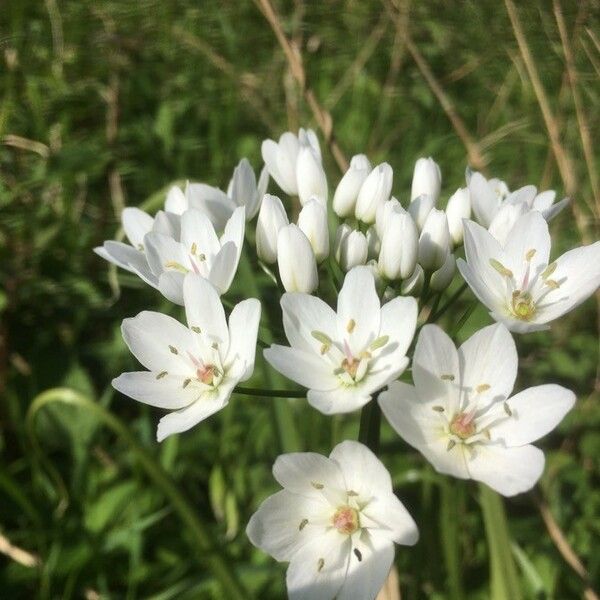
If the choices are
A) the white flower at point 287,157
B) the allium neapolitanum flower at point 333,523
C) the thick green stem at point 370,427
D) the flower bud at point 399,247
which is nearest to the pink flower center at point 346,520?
the allium neapolitanum flower at point 333,523

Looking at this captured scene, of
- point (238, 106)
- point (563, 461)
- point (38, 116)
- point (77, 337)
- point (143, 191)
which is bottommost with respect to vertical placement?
point (563, 461)

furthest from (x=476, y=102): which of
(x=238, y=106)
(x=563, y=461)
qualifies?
(x=563, y=461)

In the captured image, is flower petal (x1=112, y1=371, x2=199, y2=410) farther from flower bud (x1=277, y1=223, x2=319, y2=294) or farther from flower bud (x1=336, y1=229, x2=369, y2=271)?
flower bud (x1=336, y1=229, x2=369, y2=271)

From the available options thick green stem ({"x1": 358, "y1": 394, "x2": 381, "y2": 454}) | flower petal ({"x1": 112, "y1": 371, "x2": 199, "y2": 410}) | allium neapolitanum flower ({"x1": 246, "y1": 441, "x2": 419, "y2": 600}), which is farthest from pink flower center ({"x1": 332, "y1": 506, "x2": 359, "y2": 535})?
flower petal ({"x1": 112, "y1": 371, "x2": 199, "y2": 410})

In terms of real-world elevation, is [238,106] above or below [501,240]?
below

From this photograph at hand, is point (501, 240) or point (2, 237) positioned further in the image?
point (2, 237)

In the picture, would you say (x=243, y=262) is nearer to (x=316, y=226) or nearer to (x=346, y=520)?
(x=316, y=226)

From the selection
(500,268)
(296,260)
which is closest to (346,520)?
(296,260)

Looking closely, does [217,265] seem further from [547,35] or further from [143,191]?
[547,35]
